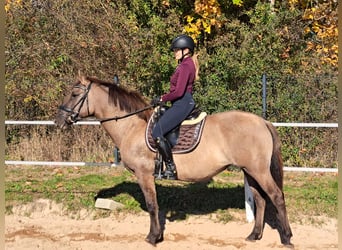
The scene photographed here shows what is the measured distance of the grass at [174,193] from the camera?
689 centimetres

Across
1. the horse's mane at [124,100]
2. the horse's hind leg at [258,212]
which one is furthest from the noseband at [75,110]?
the horse's hind leg at [258,212]

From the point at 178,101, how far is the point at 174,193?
2.62 meters

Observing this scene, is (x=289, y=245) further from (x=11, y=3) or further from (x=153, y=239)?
(x=11, y=3)

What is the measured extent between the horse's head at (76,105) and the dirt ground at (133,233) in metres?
1.69

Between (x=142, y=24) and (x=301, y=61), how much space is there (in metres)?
4.23

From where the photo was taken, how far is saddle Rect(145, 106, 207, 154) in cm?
546

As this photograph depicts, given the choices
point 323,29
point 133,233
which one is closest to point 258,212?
point 133,233

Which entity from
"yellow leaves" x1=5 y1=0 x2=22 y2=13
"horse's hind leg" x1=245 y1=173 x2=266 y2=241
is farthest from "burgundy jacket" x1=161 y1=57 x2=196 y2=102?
"yellow leaves" x1=5 y1=0 x2=22 y2=13

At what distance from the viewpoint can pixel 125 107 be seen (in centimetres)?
598

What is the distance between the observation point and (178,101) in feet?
18.0

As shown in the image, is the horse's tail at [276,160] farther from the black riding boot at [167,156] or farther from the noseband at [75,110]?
the noseband at [75,110]

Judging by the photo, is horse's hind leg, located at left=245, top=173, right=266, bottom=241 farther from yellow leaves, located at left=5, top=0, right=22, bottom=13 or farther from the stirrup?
yellow leaves, located at left=5, top=0, right=22, bottom=13

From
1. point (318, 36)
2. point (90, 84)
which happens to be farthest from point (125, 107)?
point (318, 36)

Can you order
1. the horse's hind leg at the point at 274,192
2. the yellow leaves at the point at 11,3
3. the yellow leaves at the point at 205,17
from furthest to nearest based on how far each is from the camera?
the yellow leaves at the point at 11,3 < the yellow leaves at the point at 205,17 < the horse's hind leg at the point at 274,192
